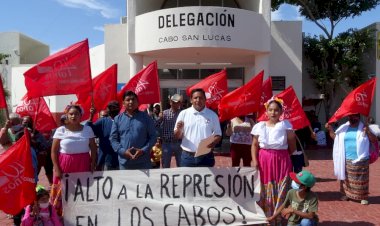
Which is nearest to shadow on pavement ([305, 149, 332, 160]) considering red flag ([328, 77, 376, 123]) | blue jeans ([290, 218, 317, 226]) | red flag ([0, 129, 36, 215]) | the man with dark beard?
red flag ([328, 77, 376, 123])

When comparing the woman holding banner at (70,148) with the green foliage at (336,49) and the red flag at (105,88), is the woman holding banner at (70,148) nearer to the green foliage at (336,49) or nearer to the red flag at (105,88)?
the red flag at (105,88)

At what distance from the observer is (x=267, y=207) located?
5234 mm

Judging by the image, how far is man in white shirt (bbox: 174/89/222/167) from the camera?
5129 mm

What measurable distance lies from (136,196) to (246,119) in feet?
9.94

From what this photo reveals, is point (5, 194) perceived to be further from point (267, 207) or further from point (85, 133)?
point (267, 207)

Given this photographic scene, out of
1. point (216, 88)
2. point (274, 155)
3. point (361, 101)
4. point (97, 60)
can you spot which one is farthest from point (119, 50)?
point (274, 155)

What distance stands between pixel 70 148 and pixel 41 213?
2.72ft

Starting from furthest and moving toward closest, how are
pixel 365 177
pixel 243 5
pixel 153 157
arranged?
pixel 243 5
pixel 153 157
pixel 365 177

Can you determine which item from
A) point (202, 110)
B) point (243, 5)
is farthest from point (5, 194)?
point (243, 5)

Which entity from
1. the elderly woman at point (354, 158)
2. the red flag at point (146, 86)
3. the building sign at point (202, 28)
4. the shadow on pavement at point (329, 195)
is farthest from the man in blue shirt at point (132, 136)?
the building sign at point (202, 28)

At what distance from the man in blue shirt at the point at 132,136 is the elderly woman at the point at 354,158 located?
11.7ft

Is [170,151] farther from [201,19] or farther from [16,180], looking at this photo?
[201,19]

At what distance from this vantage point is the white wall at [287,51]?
1542cm

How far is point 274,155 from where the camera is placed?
514cm
